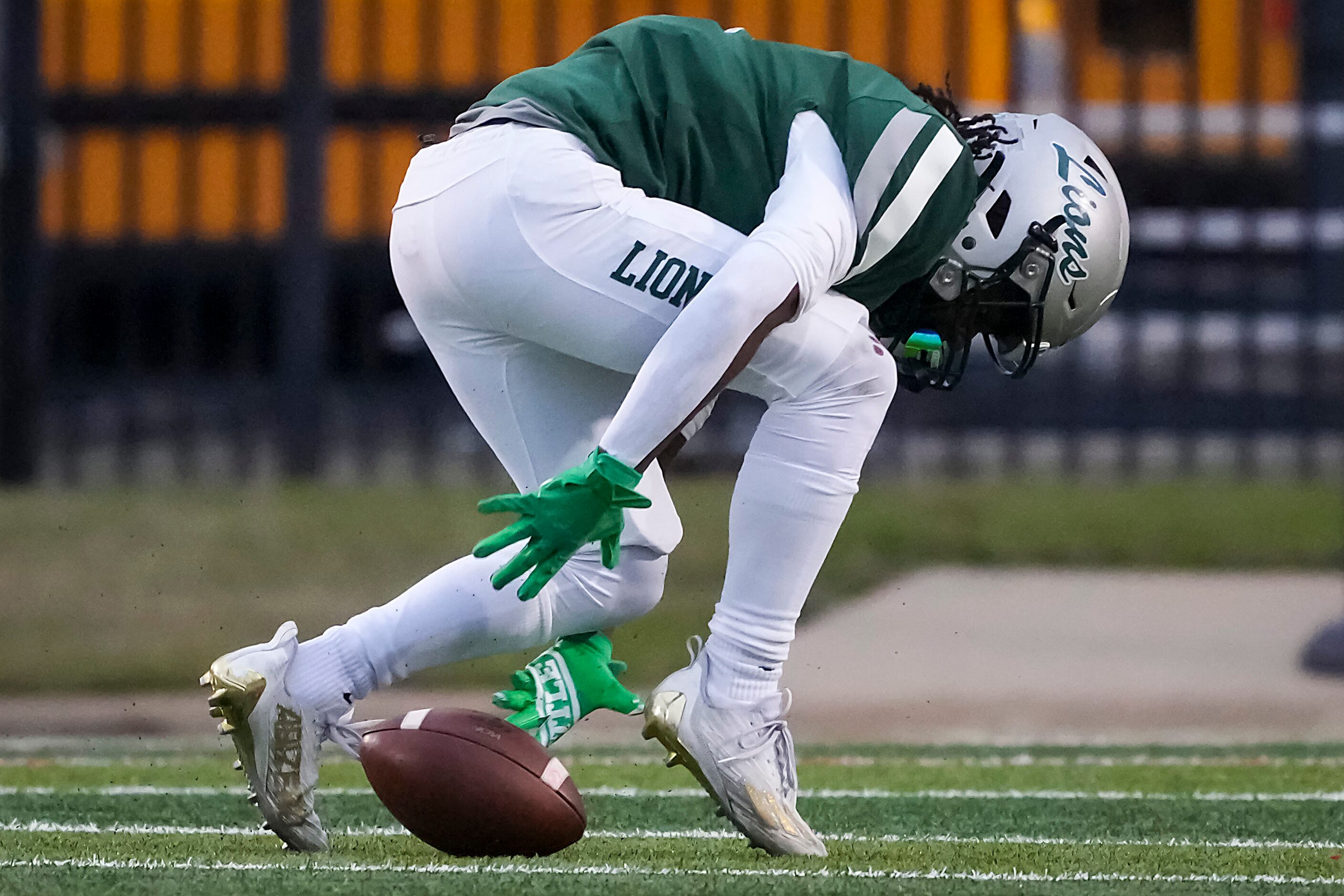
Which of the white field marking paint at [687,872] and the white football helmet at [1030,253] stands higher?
the white football helmet at [1030,253]

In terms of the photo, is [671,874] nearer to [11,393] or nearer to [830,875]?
[830,875]

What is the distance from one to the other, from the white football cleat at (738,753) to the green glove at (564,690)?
140 millimetres

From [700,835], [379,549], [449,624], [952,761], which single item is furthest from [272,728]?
[379,549]

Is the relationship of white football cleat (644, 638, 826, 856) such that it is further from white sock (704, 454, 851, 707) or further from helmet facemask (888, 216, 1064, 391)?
helmet facemask (888, 216, 1064, 391)

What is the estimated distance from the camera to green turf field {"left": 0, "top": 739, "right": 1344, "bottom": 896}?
10.1 feet

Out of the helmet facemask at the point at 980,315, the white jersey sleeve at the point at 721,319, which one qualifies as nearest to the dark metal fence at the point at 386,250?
the helmet facemask at the point at 980,315

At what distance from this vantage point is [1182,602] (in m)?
7.64

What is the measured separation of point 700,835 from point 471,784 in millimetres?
661

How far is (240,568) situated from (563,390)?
4906 mm

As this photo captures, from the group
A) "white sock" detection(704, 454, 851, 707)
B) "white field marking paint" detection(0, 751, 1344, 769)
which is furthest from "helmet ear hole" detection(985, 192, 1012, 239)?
"white field marking paint" detection(0, 751, 1344, 769)

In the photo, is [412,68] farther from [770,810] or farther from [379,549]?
[770,810]

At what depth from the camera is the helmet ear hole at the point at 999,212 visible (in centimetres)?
338

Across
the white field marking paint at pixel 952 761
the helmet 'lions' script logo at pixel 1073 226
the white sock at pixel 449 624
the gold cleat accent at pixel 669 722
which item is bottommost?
the white field marking paint at pixel 952 761

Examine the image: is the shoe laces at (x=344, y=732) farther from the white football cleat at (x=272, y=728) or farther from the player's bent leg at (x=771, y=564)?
the player's bent leg at (x=771, y=564)
